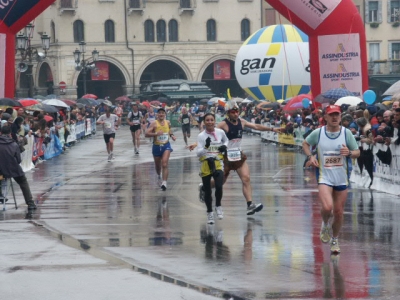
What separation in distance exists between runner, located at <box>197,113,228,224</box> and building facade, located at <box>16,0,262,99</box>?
6225cm

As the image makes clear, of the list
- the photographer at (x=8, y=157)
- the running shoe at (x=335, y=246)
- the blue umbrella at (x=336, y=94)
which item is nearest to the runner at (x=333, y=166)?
the running shoe at (x=335, y=246)

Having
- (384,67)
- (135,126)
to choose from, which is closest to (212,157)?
(135,126)

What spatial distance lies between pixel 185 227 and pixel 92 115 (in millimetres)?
44089

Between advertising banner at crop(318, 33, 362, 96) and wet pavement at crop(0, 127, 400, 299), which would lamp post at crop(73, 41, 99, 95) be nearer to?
advertising banner at crop(318, 33, 362, 96)

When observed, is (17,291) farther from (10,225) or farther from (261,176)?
(261,176)

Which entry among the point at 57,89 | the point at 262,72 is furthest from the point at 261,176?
the point at 57,89

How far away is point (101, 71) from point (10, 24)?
50605 millimetres

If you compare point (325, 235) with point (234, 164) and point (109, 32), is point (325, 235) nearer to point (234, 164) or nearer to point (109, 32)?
point (234, 164)

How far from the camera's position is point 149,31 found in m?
80.8

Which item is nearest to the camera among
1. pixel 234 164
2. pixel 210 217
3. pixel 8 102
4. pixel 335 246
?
pixel 335 246

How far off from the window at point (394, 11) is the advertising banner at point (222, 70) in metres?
12.3

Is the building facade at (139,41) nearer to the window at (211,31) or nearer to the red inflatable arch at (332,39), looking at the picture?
the window at (211,31)

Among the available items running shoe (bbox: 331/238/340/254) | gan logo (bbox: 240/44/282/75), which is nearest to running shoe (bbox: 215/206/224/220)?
running shoe (bbox: 331/238/340/254)

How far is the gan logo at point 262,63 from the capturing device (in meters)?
54.2
